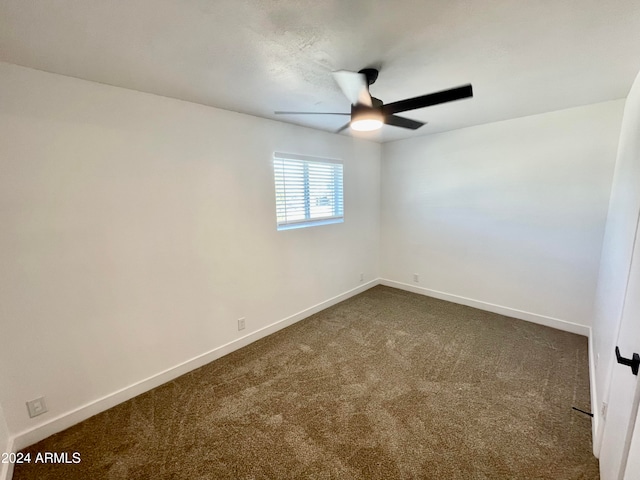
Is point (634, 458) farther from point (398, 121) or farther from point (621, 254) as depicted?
point (398, 121)

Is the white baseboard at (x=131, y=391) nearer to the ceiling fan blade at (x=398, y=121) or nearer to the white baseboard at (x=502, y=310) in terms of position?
the white baseboard at (x=502, y=310)

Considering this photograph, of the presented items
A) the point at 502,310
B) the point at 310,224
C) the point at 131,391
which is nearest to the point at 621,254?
the point at 502,310

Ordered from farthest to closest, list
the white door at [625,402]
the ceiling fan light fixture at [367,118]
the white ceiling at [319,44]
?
the ceiling fan light fixture at [367,118]
the white ceiling at [319,44]
the white door at [625,402]

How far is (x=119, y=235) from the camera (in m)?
1.96

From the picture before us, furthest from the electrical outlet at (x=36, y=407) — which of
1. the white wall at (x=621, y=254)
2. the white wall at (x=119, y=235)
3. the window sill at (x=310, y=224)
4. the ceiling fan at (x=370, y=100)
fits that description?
the white wall at (x=621, y=254)

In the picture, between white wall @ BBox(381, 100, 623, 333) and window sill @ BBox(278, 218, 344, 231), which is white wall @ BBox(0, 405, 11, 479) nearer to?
window sill @ BBox(278, 218, 344, 231)

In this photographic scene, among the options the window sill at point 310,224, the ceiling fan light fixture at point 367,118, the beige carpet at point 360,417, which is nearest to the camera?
the beige carpet at point 360,417

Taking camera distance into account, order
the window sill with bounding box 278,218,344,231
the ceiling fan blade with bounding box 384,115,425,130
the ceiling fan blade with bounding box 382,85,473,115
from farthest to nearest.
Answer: the window sill with bounding box 278,218,344,231 < the ceiling fan blade with bounding box 384,115,425,130 < the ceiling fan blade with bounding box 382,85,473,115

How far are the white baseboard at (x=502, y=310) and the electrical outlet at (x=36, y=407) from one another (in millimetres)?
4042

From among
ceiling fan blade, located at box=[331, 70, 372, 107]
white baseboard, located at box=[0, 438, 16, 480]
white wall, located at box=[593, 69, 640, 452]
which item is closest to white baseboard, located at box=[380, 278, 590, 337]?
white wall, located at box=[593, 69, 640, 452]

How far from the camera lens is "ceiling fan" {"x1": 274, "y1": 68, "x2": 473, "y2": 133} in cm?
145

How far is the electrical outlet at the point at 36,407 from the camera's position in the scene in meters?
1.72

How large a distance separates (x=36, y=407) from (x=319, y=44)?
282cm

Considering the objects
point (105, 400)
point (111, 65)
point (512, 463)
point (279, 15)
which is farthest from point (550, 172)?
point (105, 400)
